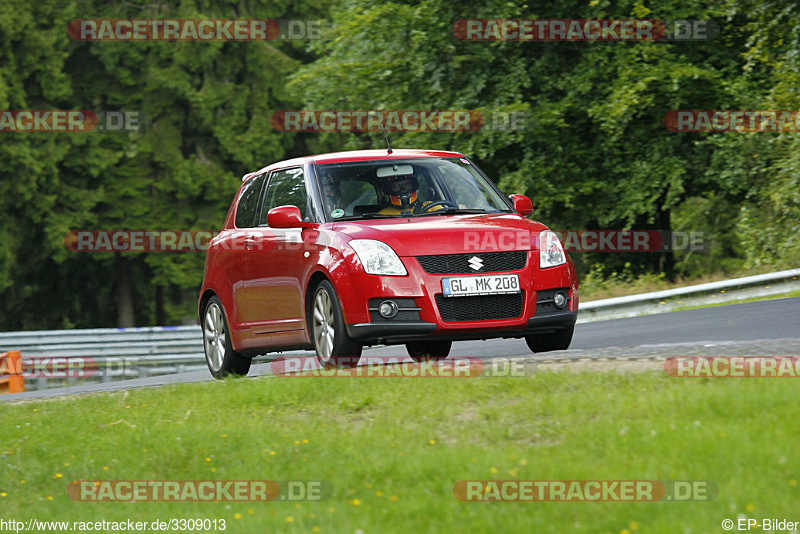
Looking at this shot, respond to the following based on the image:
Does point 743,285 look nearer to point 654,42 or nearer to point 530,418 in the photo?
point 654,42

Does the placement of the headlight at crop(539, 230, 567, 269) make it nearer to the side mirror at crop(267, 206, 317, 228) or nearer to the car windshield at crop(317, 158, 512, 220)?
the car windshield at crop(317, 158, 512, 220)

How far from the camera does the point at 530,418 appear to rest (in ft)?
25.8

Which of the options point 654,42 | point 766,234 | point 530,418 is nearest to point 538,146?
point 654,42

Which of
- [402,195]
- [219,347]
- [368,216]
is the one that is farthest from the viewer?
[219,347]

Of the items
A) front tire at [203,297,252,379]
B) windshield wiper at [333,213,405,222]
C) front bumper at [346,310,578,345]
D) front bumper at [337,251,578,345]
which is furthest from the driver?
front tire at [203,297,252,379]

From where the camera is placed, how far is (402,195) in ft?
36.4

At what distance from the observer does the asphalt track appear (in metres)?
9.83

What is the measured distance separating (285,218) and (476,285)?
182 cm

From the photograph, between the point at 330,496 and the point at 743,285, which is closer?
the point at 330,496

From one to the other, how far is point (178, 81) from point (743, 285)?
25230 millimetres

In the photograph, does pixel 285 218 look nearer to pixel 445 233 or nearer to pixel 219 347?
pixel 445 233

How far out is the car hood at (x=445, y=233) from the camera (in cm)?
985

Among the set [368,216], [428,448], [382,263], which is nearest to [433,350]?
[368,216]

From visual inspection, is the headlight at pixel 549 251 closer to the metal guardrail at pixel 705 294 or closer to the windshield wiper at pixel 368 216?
the windshield wiper at pixel 368 216
